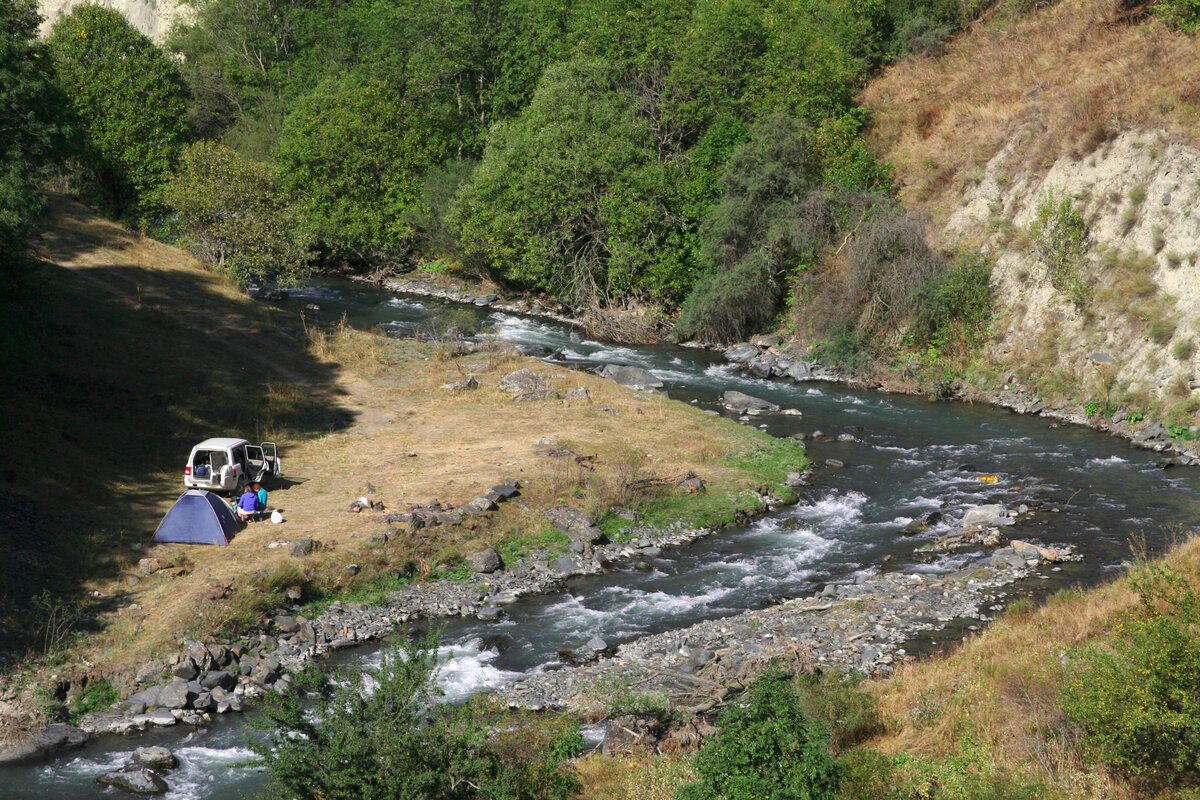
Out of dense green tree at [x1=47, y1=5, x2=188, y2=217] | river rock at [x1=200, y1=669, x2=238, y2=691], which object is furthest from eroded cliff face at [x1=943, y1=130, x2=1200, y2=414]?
dense green tree at [x1=47, y1=5, x2=188, y2=217]

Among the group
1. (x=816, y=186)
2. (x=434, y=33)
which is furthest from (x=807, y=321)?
(x=434, y=33)

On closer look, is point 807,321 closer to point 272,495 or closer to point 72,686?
point 272,495

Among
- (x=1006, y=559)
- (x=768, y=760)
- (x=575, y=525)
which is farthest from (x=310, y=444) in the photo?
(x=768, y=760)

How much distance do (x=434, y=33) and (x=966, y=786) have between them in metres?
60.2

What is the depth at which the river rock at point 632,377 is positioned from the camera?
123 feet

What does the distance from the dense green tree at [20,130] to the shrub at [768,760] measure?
2183 cm

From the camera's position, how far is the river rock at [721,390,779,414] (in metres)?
35.7

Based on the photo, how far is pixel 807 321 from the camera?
42.0 meters

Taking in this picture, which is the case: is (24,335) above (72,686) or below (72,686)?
above

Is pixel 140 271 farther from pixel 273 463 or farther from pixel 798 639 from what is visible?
pixel 798 639

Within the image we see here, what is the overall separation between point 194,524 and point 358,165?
140 feet

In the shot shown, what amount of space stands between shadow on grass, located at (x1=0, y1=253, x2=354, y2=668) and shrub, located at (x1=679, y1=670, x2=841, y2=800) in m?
13.2

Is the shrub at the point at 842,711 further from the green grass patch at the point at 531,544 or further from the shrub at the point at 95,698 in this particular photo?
the shrub at the point at 95,698

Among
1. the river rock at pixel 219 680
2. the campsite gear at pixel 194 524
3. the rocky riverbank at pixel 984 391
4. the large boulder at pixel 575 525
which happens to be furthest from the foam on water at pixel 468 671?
the rocky riverbank at pixel 984 391
